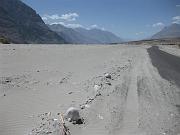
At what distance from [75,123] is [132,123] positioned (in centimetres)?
171

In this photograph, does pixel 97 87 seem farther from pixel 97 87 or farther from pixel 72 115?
pixel 72 115

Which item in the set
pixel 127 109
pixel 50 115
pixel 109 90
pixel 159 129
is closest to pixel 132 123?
pixel 159 129

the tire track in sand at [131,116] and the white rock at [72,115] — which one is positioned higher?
the white rock at [72,115]

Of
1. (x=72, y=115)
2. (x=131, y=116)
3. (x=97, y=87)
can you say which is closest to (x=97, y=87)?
(x=97, y=87)

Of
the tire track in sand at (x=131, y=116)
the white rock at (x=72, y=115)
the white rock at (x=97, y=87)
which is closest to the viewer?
the tire track in sand at (x=131, y=116)

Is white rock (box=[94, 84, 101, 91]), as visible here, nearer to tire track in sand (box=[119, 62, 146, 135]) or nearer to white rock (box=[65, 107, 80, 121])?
tire track in sand (box=[119, 62, 146, 135])

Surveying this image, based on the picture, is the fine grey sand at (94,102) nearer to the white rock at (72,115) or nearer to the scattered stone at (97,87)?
the scattered stone at (97,87)

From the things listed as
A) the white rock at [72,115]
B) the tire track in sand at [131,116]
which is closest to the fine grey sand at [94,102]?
the tire track in sand at [131,116]

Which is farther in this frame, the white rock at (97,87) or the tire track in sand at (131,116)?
the white rock at (97,87)

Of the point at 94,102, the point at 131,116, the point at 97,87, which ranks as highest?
the point at 97,87

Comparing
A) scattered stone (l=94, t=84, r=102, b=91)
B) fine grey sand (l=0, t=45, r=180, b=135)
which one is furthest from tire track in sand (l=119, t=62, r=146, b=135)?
scattered stone (l=94, t=84, r=102, b=91)

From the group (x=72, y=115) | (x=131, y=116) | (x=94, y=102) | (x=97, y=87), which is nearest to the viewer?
(x=72, y=115)

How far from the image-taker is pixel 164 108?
12.5 m

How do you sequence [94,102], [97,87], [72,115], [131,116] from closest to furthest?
[72,115], [131,116], [94,102], [97,87]
